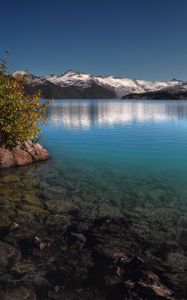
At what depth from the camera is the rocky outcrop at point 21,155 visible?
1200 inches

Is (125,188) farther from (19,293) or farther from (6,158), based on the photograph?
(19,293)

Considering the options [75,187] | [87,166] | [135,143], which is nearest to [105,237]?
[75,187]

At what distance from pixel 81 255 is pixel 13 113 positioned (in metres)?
21.6

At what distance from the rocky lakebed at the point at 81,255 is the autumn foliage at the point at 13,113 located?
12686mm

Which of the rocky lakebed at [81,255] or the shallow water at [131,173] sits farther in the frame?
the shallow water at [131,173]

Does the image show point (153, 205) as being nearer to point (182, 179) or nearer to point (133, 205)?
point (133, 205)

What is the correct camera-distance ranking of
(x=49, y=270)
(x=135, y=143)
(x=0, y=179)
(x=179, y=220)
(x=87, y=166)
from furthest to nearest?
(x=135, y=143) → (x=87, y=166) → (x=0, y=179) → (x=179, y=220) → (x=49, y=270)

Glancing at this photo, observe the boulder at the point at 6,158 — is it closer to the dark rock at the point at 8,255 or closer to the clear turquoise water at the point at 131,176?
the clear turquoise water at the point at 131,176

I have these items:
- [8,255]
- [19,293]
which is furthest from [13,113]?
[19,293]

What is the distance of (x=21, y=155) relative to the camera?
32.2m

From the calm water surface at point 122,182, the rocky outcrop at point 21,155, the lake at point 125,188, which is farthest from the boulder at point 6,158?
the lake at point 125,188

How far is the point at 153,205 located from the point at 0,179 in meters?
12.6

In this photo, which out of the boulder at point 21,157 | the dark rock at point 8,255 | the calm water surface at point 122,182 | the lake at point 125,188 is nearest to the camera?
the dark rock at point 8,255

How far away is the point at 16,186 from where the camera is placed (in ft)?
78.2
